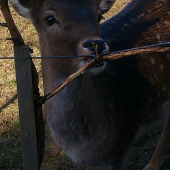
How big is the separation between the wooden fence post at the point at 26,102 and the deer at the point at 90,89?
460mm

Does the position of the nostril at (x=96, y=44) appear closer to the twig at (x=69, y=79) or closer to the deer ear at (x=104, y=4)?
the twig at (x=69, y=79)

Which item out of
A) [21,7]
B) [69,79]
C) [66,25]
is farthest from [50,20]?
[69,79]

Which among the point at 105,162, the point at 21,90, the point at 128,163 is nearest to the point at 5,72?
the point at 128,163

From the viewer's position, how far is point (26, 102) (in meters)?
2.79

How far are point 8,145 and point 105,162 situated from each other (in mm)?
1723

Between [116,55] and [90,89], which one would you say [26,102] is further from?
[90,89]

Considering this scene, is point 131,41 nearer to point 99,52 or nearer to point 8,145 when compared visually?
point 99,52

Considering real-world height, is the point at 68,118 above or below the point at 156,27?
below

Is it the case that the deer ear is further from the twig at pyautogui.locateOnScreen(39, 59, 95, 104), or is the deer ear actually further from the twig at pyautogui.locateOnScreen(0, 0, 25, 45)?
the twig at pyautogui.locateOnScreen(0, 0, 25, 45)

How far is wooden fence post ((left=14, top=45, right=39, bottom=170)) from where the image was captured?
2730 mm

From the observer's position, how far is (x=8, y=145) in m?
4.95

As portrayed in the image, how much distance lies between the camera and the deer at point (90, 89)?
3.17m

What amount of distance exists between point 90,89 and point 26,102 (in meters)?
0.87

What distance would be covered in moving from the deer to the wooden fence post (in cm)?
46
